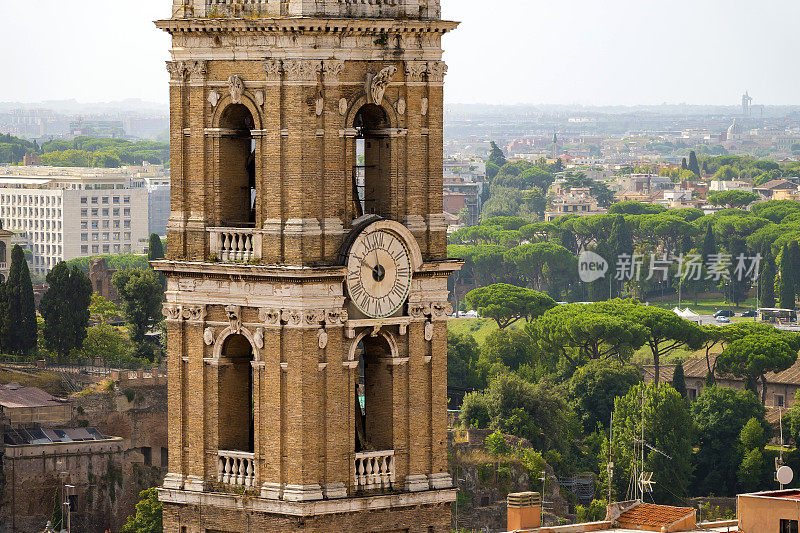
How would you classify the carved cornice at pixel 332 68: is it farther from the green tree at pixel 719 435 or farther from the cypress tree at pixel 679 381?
the cypress tree at pixel 679 381

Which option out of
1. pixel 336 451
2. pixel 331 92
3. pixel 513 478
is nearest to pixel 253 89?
pixel 331 92

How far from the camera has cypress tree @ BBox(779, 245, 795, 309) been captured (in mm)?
165375

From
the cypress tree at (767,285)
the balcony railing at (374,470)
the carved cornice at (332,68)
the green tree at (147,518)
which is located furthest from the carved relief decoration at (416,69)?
the cypress tree at (767,285)

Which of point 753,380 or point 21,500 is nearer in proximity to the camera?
point 21,500

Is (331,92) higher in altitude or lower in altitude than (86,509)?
higher

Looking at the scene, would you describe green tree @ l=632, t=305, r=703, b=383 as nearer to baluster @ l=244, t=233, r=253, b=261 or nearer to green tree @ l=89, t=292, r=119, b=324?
green tree @ l=89, t=292, r=119, b=324

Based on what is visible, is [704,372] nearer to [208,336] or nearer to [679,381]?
[679,381]

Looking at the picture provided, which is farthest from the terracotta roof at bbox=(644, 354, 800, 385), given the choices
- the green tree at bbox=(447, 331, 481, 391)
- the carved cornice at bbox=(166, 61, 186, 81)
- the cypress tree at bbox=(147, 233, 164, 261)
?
the carved cornice at bbox=(166, 61, 186, 81)

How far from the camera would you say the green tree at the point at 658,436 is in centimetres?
10081

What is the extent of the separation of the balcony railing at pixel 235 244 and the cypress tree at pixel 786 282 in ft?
435

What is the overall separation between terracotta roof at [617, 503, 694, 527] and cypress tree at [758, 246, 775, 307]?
115 meters

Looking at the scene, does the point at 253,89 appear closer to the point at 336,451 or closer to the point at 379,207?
the point at 379,207

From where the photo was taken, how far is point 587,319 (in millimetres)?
129125

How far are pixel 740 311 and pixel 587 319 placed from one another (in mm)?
44833
